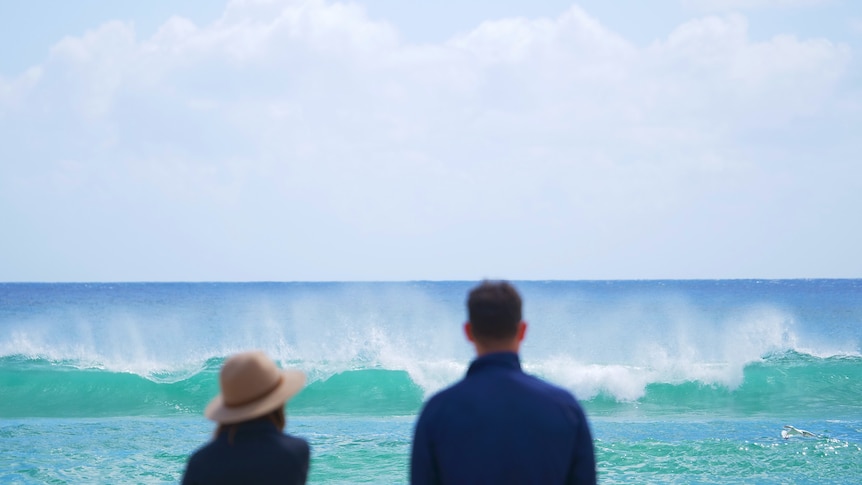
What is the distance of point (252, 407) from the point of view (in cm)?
258

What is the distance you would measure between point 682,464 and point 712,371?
372 inches

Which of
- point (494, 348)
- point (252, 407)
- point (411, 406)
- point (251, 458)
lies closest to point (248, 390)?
point (252, 407)

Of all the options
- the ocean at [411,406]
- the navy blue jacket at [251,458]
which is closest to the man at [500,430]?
the navy blue jacket at [251,458]

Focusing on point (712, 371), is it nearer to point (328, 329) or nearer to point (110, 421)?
point (110, 421)

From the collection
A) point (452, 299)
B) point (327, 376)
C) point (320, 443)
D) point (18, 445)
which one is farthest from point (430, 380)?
point (452, 299)

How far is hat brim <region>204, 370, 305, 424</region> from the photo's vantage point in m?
2.55

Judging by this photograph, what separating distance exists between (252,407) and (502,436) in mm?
792

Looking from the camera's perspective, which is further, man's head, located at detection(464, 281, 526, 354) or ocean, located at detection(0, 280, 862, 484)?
ocean, located at detection(0, 280, 862, 484)

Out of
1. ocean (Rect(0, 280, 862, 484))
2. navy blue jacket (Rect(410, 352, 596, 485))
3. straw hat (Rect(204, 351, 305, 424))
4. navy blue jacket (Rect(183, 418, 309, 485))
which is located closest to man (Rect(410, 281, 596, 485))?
navy blue jacket (Rect(410, 352, 596, 485))

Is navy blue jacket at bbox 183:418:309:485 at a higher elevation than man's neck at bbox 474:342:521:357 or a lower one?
lower

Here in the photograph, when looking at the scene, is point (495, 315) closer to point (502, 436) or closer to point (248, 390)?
point (502, 436)

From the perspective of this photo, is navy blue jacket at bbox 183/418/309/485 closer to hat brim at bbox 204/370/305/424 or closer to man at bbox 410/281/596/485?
hat brim at bbox 204/370/305/424

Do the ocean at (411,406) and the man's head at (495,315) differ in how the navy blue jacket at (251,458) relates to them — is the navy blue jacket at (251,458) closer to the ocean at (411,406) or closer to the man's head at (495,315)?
the man's head at (495,315)

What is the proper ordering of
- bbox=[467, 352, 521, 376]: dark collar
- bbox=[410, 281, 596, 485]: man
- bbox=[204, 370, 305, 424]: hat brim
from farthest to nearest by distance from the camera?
bbox=[204, 370, 305, 424]: hat brim → bbox=[467, 352, 521, 376]: dark collar → bbox=[410, 281, 596, 485]: man
